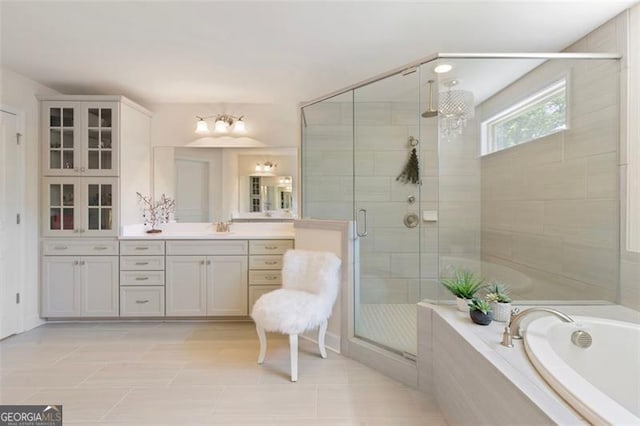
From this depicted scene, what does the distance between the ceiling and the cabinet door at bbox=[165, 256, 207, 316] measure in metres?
1.78

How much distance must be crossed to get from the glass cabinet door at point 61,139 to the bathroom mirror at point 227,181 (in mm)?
723

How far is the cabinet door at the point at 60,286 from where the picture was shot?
2.87 meters

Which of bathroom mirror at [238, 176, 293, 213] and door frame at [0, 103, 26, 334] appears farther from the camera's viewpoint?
bathroom mirror at [238, 176, 293, 213]

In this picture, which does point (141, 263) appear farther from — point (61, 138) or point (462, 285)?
point (462, 285)

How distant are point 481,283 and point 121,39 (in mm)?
3097

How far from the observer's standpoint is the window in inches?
88.7

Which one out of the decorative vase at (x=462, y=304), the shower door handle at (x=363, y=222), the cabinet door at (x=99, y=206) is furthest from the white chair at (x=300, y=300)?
the cabinet door at (x=99, y=206)

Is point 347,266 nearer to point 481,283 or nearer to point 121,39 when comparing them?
point 481,283

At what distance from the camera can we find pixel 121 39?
213 centimetres

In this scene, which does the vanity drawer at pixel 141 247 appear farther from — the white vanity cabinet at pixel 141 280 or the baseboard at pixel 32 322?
the baseboard at pixel 32 322

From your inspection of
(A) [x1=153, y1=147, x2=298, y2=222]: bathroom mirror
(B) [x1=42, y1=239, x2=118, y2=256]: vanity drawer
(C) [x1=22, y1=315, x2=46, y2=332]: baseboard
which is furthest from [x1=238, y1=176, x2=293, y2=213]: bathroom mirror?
(C) [x1=22, y1=315, x2=46, y2=332]: baseboard

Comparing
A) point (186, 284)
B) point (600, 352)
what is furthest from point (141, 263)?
point (600, 352)

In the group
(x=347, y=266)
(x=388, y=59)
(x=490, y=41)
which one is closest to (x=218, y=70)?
(x=388, y=59)

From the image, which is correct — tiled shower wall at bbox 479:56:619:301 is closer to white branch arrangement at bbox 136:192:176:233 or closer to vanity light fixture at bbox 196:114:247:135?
vanity light fixture at bbox 196:114:247:135
